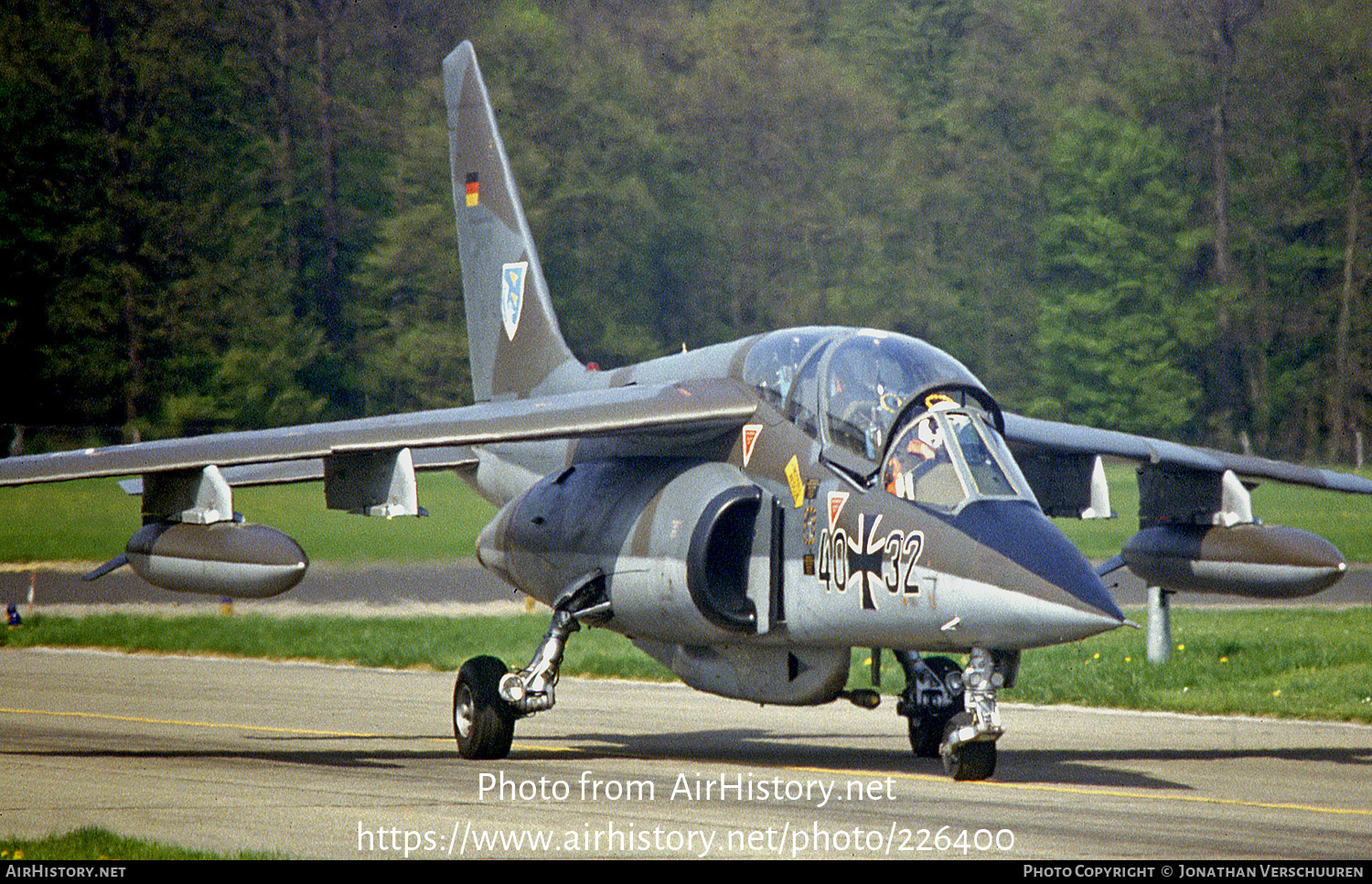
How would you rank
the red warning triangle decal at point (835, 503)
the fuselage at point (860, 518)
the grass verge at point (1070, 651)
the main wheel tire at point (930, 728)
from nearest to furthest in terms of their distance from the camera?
the fuselage at point (860, 518) → the red warning triangle decal at point (835, 503) → the main wheel tire at point (930, 728) → the grass verge at point (1070, 651)

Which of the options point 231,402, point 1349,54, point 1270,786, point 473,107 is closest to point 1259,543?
point 1270,786

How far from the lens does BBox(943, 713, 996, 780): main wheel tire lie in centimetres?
1148

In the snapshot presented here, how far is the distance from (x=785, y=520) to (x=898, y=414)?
1412 mm

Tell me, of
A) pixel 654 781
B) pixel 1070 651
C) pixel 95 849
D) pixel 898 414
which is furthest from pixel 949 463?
pixel 1070 651

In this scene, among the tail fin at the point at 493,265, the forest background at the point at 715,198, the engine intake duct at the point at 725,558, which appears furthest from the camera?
the forest background at the point at 715,198

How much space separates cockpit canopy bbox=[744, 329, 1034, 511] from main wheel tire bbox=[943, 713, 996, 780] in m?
1.66

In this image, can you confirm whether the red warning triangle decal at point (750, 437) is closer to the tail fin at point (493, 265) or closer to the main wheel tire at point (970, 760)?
the main wheel tire at point (970, 760)

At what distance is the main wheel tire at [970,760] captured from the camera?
11.5m

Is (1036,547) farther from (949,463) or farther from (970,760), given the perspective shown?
(970,760)

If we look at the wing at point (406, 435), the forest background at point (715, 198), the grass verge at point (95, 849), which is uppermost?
the forest background at point (715, 198)

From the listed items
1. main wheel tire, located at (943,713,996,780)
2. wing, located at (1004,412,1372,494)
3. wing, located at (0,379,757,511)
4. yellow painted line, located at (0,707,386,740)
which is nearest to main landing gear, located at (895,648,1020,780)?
main wheel tire, located at (943,713,996,780)

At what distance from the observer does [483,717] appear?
13.6 meters

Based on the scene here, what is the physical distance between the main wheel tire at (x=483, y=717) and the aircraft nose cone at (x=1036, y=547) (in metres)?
4.50

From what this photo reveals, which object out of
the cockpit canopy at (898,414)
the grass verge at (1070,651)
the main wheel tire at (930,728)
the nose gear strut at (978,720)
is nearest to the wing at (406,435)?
the cockpit canopy at (898,414)
